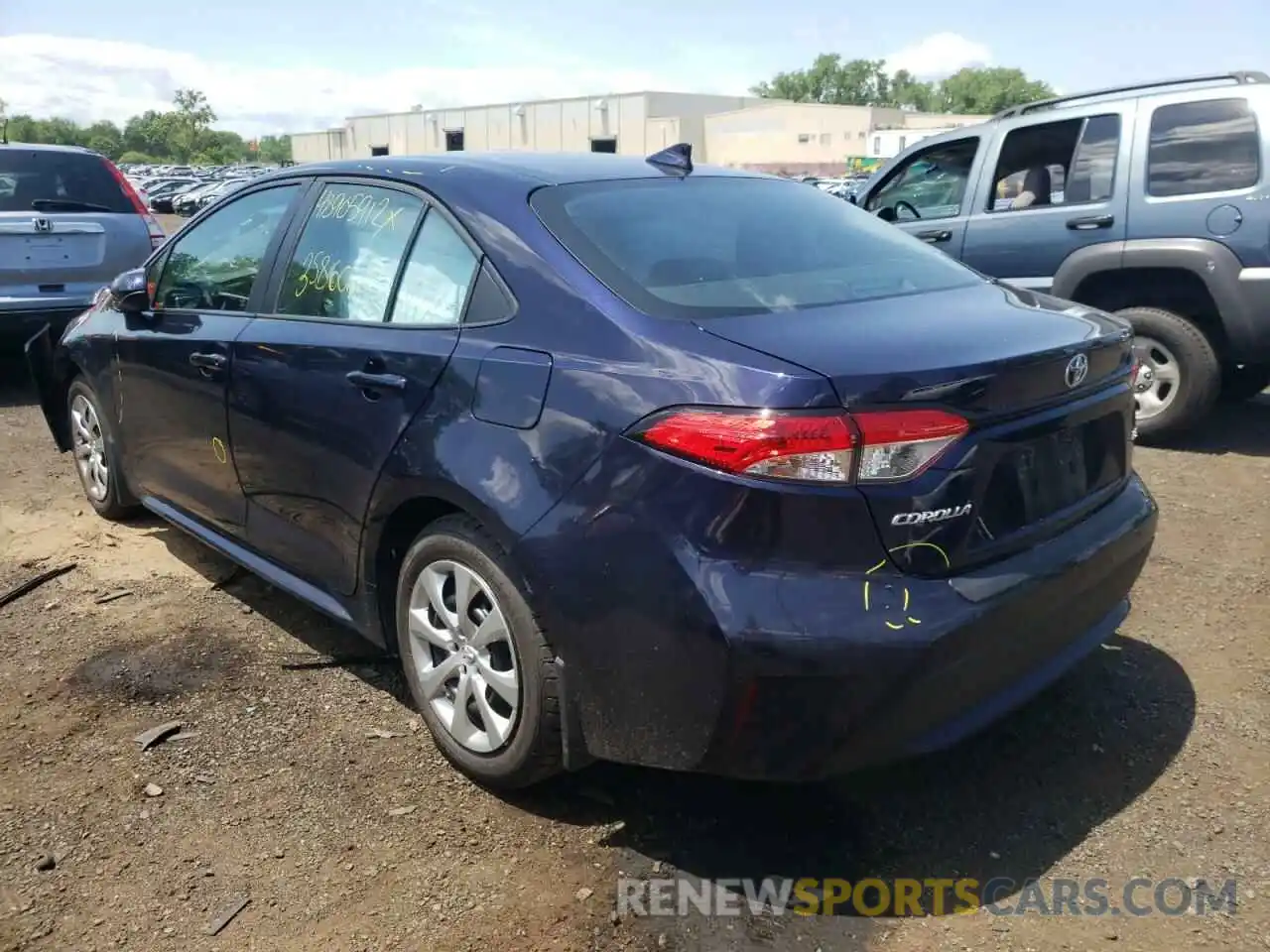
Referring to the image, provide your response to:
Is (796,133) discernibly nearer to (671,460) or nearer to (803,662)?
(671,460)

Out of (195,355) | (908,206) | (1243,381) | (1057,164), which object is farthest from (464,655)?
(1243,381)

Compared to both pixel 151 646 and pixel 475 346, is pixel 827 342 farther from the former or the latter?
pixel 151 646

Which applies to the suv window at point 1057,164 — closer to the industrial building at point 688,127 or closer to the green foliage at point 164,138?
the industrial building at point 688,127

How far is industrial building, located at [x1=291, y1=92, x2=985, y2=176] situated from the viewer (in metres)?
69.9

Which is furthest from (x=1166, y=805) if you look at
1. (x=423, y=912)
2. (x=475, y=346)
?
(x=475, y=346)

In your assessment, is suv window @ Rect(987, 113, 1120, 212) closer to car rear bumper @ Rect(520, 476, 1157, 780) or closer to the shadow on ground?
the shadow on ground

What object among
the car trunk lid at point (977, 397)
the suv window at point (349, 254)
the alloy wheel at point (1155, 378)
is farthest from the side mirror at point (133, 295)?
the alloy wheel at point (1155, 378)

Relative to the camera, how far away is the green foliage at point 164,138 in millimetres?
104375

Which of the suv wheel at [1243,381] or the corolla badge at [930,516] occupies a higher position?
the corolla badge at [930,516]

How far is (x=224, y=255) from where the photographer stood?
393 centimetres

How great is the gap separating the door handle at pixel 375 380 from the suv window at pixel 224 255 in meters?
0.89

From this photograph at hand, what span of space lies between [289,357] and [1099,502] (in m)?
2.39

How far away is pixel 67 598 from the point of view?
13.8 feet

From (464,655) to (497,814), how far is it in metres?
0.43
